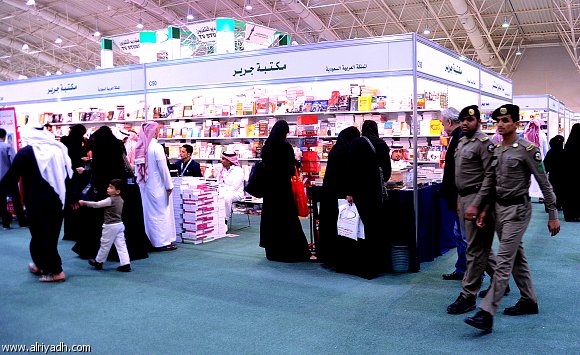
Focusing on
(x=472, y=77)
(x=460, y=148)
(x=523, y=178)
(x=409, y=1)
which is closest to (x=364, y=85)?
(x=472, y=77)

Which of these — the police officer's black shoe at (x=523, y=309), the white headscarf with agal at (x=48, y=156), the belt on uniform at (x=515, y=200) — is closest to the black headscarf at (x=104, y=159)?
the white headscarf with agal at (x=48, y=156)

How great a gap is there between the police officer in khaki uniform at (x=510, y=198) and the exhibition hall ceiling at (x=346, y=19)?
524 inches

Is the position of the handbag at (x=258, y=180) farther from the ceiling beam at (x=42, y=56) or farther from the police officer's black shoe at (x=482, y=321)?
the ceiling beam at (x=42, y=56)

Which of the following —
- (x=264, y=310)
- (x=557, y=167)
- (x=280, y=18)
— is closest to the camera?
(x=264, y=310)

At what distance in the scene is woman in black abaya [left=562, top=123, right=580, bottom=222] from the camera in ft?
27.7

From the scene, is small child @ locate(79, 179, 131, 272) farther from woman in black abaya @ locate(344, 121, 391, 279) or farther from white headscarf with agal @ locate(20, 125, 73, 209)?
woman in black abaya @ locate(344, 121, 391, 279)

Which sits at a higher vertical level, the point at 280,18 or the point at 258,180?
the point at 280,18

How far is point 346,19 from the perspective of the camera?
2055 centimetres

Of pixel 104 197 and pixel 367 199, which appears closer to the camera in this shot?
pixel 367 199

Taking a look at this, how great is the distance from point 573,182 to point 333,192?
512 centimetres

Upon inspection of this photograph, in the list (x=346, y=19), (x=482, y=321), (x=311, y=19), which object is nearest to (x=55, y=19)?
(x=311, y=19)

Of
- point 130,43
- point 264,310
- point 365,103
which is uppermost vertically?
point 130,43

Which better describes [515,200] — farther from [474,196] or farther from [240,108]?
[240,108]

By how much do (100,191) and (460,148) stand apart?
3683 millimetres
